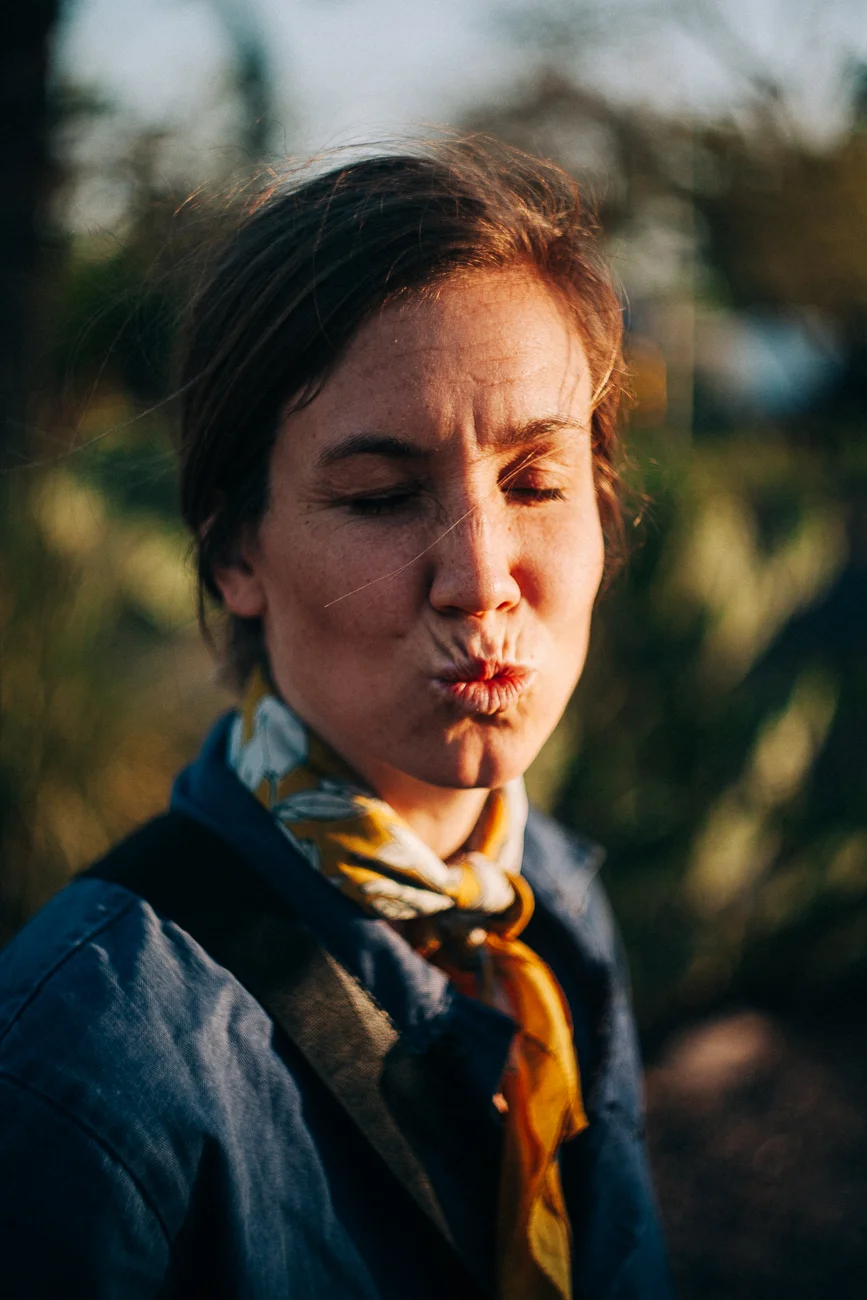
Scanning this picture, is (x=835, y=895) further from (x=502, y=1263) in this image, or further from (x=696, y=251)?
(x=696, y=251)

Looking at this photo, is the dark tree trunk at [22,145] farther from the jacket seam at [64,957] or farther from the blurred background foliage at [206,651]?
the jacket seam at [64,957]

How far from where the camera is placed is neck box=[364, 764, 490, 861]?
1500mm

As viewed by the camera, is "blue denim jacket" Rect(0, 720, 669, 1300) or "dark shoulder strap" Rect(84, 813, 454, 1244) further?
"dark shoulder strap" Rect(84, 813, 454, 1244)

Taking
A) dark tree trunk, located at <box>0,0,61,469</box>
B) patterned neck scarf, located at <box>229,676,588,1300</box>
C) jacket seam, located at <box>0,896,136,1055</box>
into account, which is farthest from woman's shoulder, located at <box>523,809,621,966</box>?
dark tree trunk, located at <box>0,0,61,469</box>

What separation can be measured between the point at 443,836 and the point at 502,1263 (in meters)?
0.55

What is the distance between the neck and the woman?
12 millimetres

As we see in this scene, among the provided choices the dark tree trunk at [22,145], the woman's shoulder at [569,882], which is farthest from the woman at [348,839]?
the dark tree trunk at [22,145]

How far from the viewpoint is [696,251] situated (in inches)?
527

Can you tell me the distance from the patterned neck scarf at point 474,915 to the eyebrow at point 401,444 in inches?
15.0

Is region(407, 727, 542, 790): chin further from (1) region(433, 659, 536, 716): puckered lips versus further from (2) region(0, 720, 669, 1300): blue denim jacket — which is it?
(2) region(0, 720, 669, 1300): blue denim jacket

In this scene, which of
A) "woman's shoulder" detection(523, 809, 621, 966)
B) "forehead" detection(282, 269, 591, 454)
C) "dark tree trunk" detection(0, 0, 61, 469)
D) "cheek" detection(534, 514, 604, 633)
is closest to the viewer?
"forehead" detection(282, 269, 591, 454)

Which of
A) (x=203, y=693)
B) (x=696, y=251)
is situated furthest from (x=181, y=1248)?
(x=696, y=251)

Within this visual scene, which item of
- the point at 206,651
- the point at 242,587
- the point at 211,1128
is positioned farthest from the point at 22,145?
the point at 211,1128

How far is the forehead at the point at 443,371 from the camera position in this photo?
127 cm
